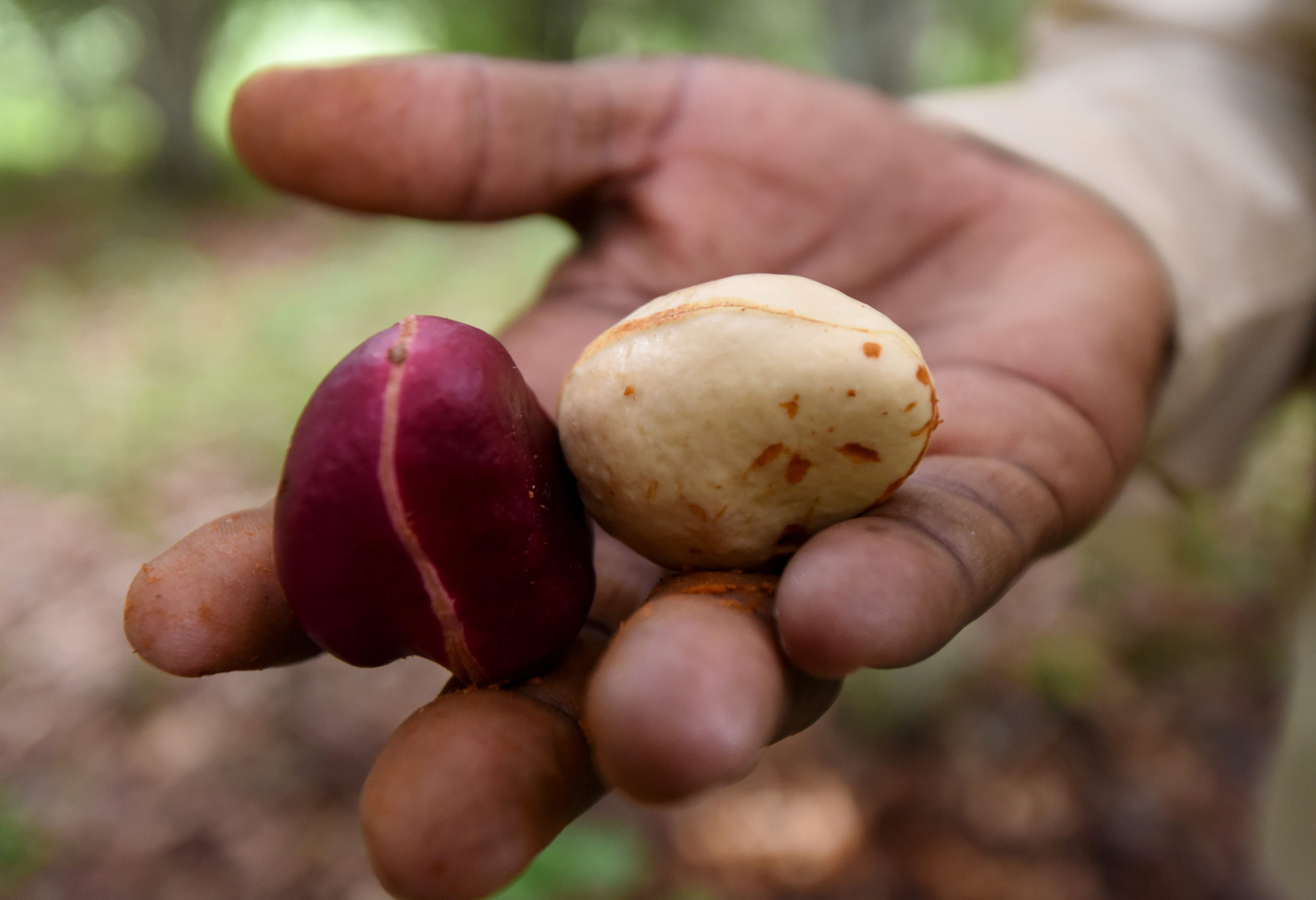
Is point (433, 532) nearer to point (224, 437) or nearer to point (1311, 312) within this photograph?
point (1311, 312)

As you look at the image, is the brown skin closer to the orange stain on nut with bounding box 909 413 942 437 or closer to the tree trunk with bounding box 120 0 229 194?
the orange stain on nut with bounding box 909 413 942 437

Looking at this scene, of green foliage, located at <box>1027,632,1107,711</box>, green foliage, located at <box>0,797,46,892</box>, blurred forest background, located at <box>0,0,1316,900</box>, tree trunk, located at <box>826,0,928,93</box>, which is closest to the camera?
green foliage, located at <box>0,797,46,892</box>

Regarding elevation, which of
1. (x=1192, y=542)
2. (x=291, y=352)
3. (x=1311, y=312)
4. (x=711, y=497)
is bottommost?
(x=1192, y=542)

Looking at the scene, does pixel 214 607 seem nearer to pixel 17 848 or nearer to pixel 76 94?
pixel 17 848

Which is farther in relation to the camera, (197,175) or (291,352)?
(197,175)

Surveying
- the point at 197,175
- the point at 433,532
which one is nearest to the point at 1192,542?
the point at 433,532

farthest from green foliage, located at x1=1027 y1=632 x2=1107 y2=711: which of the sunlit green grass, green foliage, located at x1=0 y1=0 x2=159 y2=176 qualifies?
green foliage, located at x1=0 y1=0 x2=159 y2=176
